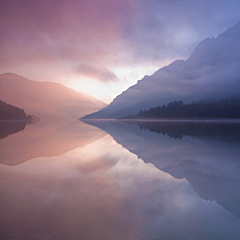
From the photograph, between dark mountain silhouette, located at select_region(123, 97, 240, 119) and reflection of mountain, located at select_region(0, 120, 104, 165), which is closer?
reflection of mountain, located at select_region(0, 120, 104, 165)

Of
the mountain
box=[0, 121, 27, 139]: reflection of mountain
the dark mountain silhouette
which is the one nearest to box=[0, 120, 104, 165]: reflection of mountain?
box=[0, 121, 27, 139]: reflection of mountain

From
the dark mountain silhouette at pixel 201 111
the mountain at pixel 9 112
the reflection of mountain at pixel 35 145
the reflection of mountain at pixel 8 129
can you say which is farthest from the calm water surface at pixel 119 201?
the mountain at pixel 9 112

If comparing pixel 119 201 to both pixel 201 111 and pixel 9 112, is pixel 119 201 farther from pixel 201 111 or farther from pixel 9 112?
pixel 9 112

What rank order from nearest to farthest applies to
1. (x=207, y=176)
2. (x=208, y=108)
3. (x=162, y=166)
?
(x=207, y=176) < (x=162, y=166) < (x=208, y=108)

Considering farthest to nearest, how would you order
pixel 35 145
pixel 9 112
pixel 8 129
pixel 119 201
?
pixel 9 112 < pixel 8 129 < pixel 35 145 < pixel 119 201

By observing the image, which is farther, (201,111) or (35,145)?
(201,111)

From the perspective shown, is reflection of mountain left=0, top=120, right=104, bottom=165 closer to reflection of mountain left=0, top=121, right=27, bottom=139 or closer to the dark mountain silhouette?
reflection of mountain left=0, top=121, right=27, bottom=139

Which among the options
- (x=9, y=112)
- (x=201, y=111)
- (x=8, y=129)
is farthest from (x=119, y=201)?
(x=9, y=112)

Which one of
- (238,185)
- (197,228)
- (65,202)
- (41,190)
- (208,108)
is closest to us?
(197,228)

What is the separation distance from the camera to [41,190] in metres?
5.17

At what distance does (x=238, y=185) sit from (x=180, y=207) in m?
2.85

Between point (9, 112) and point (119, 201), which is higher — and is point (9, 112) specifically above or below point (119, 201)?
above

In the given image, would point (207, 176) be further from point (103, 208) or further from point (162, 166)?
point (103, 208)

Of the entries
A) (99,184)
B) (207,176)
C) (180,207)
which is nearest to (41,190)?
(99,184)
